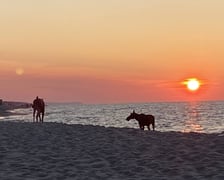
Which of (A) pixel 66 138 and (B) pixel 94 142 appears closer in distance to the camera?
(B) pixel 94 142

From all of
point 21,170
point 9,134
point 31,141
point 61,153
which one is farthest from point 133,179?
point 9,134

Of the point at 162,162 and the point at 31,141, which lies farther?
the point at 31,141

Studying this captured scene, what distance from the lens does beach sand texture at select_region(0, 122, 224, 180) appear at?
12357 millimetres

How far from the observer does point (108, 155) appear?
49.6 feet

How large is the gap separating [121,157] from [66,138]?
5169mm

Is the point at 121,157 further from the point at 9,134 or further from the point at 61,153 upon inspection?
the point at 9,134

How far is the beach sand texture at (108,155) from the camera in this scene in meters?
12.4

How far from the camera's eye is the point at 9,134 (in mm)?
20797

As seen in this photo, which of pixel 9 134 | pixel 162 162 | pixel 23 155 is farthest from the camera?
pixel 9 134

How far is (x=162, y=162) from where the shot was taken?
13961 mm

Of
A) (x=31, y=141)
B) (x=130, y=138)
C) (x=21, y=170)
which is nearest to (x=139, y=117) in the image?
(x=130, y=138)

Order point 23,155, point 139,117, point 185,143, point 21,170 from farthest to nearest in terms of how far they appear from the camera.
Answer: point 139,117 < point 185,143 < point 23,155 < point 21,170

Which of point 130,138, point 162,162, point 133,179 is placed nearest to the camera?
point 133,179

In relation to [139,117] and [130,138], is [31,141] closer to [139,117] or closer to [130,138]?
[130,138]
